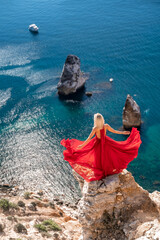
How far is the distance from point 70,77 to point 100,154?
34.0 metres

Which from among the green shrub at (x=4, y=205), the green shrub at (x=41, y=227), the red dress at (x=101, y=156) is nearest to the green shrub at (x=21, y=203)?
the green shrub at (x=4, y=205)

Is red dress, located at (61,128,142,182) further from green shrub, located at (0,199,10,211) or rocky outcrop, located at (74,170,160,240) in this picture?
green shrub, located at (0,199,10,211)

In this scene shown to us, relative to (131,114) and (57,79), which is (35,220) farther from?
(57,79)

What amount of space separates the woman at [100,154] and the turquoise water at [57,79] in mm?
14554

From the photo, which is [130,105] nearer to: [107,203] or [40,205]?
[40,205]

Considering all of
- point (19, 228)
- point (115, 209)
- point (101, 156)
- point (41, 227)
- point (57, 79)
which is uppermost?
point (101, 156)

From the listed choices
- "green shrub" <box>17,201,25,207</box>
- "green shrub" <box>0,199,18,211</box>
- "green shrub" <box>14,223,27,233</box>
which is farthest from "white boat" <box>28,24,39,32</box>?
"green shrub" <box>14,223,27,233</box>

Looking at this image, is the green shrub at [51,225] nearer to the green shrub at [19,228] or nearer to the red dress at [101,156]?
the green shrub at [19,228]

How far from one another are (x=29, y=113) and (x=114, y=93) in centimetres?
1604

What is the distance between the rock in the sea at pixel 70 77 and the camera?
47.9 meters

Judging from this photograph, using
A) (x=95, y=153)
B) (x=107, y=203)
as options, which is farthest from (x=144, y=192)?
(x=95, y=153)

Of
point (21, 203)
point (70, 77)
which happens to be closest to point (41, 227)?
point (21, 203)

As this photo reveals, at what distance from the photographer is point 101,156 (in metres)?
→ 15.7

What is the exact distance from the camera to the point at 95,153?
52.3 ft
